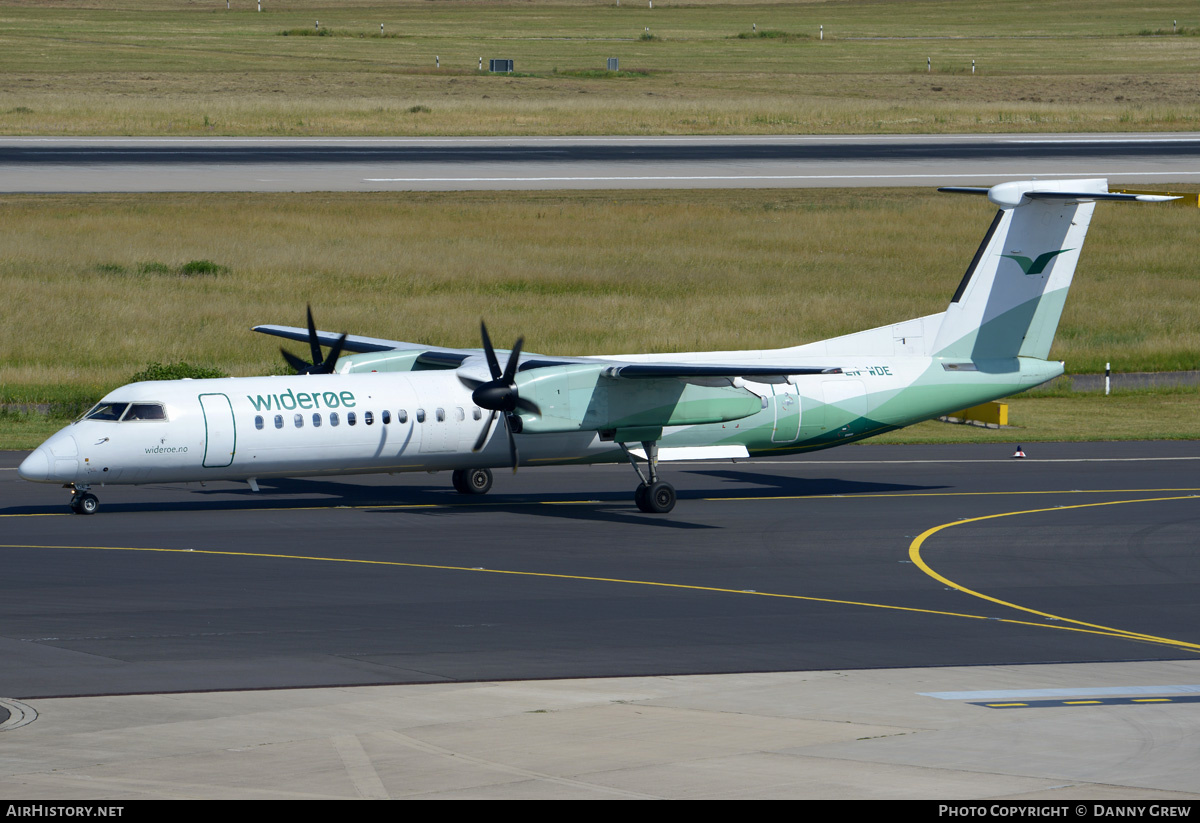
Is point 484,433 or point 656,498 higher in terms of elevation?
point 484,433

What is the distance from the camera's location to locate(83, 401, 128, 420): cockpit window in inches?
1149

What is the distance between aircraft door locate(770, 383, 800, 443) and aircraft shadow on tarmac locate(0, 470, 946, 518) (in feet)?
5.54

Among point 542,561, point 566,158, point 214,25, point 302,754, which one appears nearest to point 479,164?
point 566,158

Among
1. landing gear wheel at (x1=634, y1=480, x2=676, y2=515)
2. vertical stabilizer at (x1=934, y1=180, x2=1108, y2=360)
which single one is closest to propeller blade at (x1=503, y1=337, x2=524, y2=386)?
landing gear wheel at (x1=634, y1=480, x2=676, y2=515)

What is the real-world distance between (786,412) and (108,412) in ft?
46.8

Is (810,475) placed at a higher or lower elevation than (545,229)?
lower

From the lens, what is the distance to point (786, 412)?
3303 centimetres

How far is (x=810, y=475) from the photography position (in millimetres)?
37312

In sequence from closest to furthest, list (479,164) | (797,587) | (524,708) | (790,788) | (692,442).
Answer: (790,788), (524,708), (797,587), (692,442), (479,164)

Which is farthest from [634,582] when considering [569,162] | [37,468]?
[569,162]

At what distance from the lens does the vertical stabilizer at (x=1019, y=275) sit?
1388 inches

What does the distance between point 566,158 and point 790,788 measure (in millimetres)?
74788

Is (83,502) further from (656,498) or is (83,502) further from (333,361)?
(656,498)
